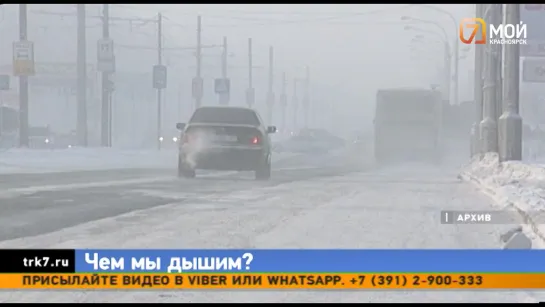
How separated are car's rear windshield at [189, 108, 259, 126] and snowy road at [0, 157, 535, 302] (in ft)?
3.54

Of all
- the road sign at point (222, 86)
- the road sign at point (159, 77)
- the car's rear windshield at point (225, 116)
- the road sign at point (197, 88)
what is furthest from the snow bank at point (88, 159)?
the car's rear windshield at point (225, 116)

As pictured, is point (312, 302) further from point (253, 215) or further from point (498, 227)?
point (253, 215)

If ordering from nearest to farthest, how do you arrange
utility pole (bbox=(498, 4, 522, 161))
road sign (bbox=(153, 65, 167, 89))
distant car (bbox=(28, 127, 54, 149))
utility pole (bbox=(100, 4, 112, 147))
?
utility pole (bbox=(498, 4, 522, 161)), road sign (bbox=(153, 65, 167, 89)), utility pole (bbox=(100, 4, 112, 147)), distant car (bbox=(28, 127, 54, 149))

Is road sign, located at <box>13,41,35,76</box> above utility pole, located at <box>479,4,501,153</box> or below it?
above

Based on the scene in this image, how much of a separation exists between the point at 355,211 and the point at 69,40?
57.3 m

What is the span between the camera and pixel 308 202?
38.6ft

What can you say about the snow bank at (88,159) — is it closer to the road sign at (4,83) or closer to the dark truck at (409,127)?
the dark truck at (409,127)

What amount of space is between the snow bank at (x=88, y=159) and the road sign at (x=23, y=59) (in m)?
2.68

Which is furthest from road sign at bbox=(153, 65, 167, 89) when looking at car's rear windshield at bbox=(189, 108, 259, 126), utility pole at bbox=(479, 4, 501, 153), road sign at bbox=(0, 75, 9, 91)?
car's rear windshield at bbox=(189, 108, 259, 126)

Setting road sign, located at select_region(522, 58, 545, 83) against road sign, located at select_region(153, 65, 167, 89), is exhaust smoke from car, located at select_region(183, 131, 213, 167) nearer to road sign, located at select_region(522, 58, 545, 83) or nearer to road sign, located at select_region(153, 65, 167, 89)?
road sign, located at select_region(153, 65, 167, 89)

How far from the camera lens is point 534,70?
40281 millimetres

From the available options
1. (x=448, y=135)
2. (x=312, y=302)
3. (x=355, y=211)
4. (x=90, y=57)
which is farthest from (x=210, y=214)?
(x=90, y=57)

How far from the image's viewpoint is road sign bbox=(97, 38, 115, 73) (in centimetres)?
3634

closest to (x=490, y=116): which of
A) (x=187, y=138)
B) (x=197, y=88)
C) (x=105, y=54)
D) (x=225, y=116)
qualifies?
(x=225, y=116)
